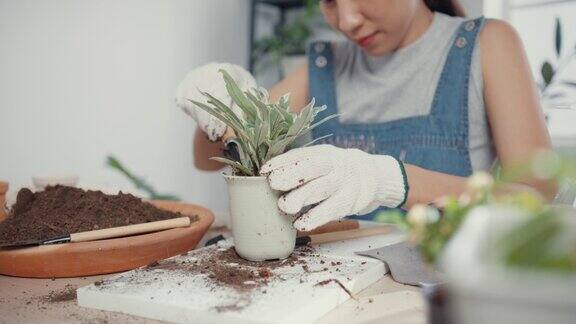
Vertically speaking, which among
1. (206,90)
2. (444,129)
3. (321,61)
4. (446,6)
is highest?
(446,6)

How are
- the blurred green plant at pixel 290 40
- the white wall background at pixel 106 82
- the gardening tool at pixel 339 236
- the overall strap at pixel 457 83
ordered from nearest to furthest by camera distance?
the gardening tool at pixel 339 236 → the overall strap at pixel 457 83 → the white wall background at pixel 106 82 → the blurred green plant at pixel 290 40

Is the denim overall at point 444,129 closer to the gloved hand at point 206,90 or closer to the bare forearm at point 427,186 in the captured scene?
the bare forearm at point 427,186

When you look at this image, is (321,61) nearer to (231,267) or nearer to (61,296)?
(231,267)

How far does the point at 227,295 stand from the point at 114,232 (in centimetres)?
29

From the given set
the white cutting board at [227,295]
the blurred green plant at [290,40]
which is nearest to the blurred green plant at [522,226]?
the white cutting board at [227,295]

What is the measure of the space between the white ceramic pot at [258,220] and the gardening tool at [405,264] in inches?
6.1

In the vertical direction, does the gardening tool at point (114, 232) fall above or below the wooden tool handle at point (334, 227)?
above

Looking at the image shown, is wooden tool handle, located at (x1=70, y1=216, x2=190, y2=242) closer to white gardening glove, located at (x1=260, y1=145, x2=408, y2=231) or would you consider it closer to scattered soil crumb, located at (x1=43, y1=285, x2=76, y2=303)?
scattered soil crumb, located at (x1=43, y1=285, x2=76, y2=303)

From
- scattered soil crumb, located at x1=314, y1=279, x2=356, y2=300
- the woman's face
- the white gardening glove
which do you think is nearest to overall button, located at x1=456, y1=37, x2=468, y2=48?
the woman's face

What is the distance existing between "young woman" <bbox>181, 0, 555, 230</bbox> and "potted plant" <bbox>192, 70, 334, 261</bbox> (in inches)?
13.1

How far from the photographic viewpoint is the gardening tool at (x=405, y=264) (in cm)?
80

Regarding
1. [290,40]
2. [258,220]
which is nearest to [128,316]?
[258,220]

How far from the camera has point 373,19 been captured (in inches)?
53.1

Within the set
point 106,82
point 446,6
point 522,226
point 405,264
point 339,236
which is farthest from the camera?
point 106,82
